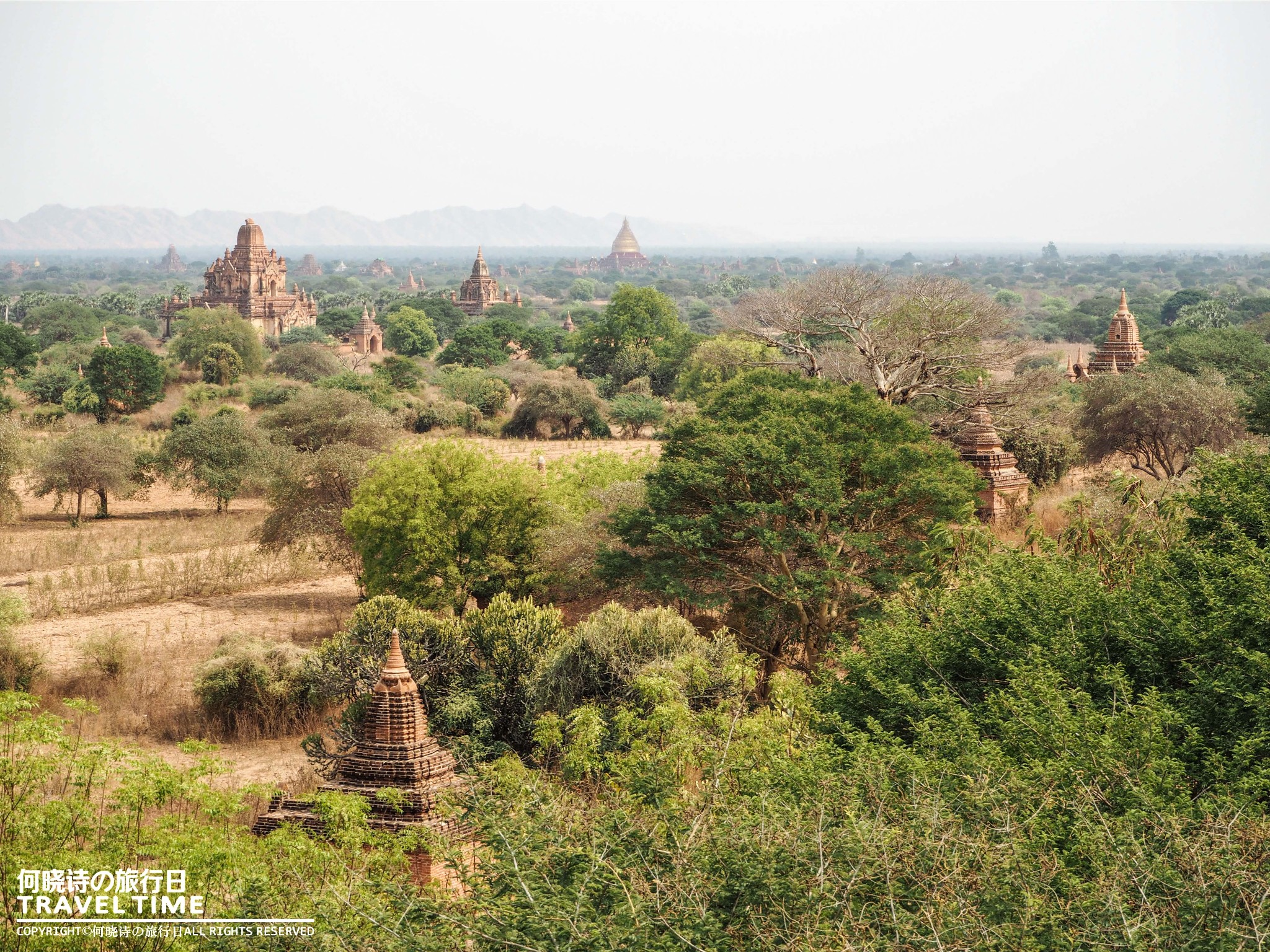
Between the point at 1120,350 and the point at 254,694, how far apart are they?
30.6 meters

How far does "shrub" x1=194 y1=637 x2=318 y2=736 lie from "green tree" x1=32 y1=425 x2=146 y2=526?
15.7 m

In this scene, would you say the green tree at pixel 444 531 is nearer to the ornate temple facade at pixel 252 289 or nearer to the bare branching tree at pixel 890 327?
the bare branching tree at pixel 890 327

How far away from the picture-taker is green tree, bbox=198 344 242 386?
5550 centimetres

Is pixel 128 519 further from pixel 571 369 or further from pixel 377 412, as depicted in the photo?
pixel 571 369

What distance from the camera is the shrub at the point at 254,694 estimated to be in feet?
57.4

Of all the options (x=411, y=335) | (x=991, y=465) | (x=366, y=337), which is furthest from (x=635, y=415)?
(x=411, y=335)

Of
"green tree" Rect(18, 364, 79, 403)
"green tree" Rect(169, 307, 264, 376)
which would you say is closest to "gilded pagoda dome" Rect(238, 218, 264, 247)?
"green tree" Rect(169, 307, 264, 376)

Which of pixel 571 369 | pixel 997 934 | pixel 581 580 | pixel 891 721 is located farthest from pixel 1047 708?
pixel 571 369

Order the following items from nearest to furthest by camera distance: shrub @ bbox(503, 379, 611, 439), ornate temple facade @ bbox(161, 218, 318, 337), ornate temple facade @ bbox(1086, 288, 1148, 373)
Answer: ornate temple facade @ bbox(1086, 288, 1148, 373), shrub @ bbox(503, 379, 611, 439), ornate temple facade @ bbox(161, 218, 318, 337)

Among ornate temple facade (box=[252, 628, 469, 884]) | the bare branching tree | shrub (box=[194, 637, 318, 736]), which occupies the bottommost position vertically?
shrub (box=[194, 637, 318, 736])

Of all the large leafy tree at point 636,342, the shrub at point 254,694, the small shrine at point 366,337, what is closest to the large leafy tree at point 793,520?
the shrub at point 254,694

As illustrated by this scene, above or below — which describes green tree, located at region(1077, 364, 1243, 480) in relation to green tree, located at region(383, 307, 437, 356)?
above

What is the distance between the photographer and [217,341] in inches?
2286

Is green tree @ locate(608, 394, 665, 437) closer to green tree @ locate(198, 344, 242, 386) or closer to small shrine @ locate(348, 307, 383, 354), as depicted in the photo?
green tree @ locate(198, 344, 242, 386)
